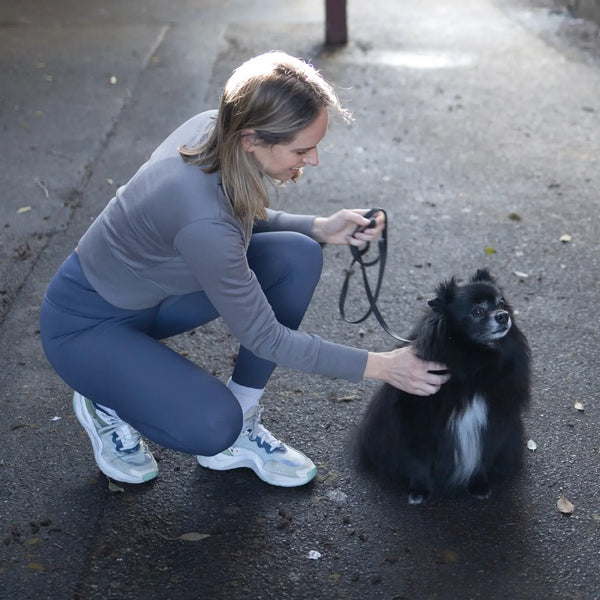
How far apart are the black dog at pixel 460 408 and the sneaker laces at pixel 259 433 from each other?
0.30 meters

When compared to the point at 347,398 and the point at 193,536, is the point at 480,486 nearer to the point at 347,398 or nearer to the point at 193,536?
the point at 347,398

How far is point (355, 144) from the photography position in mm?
6055

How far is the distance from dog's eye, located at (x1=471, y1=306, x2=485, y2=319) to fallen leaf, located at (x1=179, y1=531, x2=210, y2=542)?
3.71 ft

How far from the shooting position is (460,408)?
8.84 feet

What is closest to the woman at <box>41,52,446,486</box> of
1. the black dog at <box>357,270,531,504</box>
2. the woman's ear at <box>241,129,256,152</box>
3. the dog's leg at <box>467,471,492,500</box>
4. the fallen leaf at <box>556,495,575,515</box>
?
the woman's ear at <box>241,129,256,152</box>

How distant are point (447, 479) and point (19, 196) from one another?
3.47m

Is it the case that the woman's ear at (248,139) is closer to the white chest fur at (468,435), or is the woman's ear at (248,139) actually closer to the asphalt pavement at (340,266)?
the white chest fur at (468,435)

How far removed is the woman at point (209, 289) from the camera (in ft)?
7.98

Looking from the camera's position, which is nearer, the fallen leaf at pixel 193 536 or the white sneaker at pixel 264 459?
the fallen leaf at pixel 193 536

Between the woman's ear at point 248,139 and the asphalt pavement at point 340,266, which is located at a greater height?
the woman's ear at point 248,139

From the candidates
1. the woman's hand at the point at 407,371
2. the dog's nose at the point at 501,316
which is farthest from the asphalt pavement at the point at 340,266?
the dog's nose at the point at 501,316

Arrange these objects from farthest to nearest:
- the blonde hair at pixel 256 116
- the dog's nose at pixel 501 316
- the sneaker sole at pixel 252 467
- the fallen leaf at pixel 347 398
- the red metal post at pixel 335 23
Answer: the red metal post at pixel 335 23 → the fallen leaf at pixel 347 398 → the sneaker sole at pixel 252 467 → the dog's nose at pixel 501 316 → the blonde hair at pixel 256 116

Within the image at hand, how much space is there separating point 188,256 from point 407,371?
0.74 meters

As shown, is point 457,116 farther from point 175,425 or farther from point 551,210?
point 175,425
